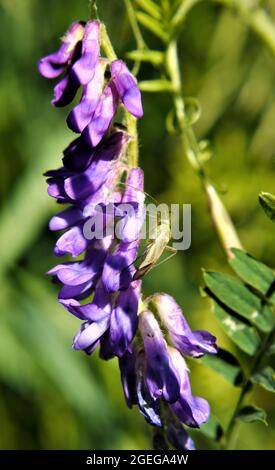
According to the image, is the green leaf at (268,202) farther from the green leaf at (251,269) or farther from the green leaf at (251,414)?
the green leaf at (251,414)

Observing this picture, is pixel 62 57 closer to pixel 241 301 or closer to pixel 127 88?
pixel 127 88

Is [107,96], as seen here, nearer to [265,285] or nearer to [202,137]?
[265,285]

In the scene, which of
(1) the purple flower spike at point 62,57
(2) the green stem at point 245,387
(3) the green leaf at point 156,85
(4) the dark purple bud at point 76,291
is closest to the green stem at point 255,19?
(3) the green leaf at point 156,85

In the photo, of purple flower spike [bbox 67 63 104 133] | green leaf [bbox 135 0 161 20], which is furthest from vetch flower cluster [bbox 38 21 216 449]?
green leaf [bbox 135 0 161 20]

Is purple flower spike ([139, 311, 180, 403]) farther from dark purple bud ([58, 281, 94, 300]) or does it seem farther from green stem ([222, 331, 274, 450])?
green stem ([222, 331, 274, 450])
